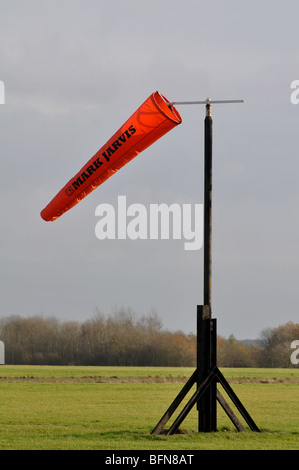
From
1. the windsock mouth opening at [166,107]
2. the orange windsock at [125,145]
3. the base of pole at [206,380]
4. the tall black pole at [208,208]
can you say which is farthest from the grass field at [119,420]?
the windsock mouth opening at [166,107]

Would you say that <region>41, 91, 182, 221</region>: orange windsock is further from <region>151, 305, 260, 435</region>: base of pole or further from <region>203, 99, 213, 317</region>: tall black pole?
<region>151, 305, 260, 435</region>: base of pole

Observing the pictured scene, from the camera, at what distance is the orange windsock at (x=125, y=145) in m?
11.6

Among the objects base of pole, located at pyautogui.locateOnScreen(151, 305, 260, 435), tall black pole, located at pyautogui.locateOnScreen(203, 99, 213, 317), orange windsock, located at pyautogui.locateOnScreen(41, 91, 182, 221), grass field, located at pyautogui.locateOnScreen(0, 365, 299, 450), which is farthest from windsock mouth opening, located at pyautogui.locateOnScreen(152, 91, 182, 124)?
grass field, located at pyautogui.locateOnScreen(0, 365, 299, 450)

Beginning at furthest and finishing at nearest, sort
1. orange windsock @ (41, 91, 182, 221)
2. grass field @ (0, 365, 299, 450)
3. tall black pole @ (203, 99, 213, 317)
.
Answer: tall black pole @ (203, 99, 213, 317)
orange windsock @ (41, 91, 182, 221)
grass field @ (0, 365, 299, 450)

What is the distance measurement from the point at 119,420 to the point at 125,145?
6.97 meters

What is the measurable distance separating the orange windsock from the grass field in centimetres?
466

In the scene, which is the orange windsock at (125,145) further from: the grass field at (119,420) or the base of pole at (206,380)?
the grass field at (119,420)

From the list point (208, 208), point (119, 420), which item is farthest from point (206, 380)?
point (119, 420)

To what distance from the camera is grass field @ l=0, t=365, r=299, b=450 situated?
36.8 feet

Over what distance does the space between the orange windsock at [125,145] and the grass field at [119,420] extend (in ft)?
15.3

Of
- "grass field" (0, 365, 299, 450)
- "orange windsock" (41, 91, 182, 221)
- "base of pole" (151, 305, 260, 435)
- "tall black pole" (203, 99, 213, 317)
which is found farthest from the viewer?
"tall black pole" (203, 99, 213, 317)

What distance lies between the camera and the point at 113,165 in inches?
495
